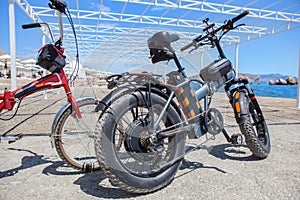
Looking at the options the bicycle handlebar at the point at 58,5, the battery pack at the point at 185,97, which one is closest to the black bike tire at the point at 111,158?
the battery pack at the point at 185,97

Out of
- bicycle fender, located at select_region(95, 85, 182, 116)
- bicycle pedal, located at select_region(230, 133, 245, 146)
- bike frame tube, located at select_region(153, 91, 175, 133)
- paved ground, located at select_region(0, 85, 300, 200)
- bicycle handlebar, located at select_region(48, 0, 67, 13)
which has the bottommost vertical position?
paved ground, located at select_region(0, 85, 300, 200)

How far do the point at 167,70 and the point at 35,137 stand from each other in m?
2.43

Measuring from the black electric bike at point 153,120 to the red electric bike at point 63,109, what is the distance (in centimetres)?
39

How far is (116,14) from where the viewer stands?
8.86 meters

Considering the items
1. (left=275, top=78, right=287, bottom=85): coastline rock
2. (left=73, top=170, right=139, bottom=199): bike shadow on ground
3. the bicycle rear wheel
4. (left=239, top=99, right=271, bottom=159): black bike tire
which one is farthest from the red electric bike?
(left=275, top=78, right=287, bottom=85): coastline rock

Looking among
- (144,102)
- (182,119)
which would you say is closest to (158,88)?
(144,102)

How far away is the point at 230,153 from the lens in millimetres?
2658

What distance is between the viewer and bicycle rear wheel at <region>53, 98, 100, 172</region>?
6.70ft

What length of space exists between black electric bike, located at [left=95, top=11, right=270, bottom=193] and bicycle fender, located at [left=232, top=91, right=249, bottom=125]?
0.86 ft

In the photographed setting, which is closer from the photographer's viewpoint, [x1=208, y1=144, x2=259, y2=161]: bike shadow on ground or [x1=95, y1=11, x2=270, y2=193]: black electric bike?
[x1=95, y1=11, x2=270, y2=193]: black electric bike

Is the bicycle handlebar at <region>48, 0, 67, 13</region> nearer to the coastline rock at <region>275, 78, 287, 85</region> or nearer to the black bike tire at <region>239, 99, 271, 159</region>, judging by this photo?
the black bike tire at <region>239, 99, 271, 159</region>

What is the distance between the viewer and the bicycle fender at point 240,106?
2.33 metres

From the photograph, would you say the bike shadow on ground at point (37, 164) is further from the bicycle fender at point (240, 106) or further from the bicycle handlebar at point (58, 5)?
the bicycle fender at point (240, 106)

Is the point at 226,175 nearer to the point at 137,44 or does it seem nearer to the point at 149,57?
the point at 149,57
